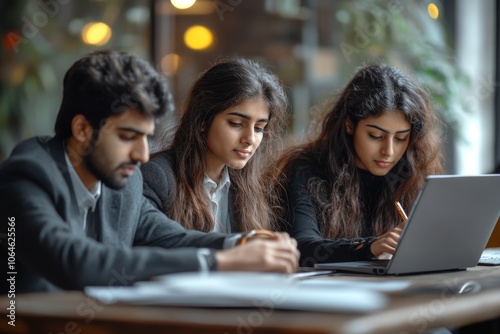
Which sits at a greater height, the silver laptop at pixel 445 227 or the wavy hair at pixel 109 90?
the wavy hair at pixel 109 90

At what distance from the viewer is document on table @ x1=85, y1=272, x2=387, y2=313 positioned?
1.14 m

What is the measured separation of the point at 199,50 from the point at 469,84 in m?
1.38

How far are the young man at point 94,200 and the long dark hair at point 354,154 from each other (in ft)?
2.64

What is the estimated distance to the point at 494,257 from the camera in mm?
2236

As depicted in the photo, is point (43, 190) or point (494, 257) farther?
point (494, 257)

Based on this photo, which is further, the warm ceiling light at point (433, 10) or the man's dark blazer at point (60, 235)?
the warm ceiling light at point (433, 10)

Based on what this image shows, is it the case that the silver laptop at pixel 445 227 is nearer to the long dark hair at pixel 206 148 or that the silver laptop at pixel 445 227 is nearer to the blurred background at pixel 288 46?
the long dark hair at pixel 206 148

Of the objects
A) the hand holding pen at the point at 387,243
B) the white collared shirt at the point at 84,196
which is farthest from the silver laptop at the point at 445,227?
the white collared shirt at the point at 84,196

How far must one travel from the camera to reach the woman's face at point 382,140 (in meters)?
2.46

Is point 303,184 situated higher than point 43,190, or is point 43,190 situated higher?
point 43,190

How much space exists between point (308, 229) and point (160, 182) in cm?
44

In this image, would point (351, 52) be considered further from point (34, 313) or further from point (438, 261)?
point (34, 313)

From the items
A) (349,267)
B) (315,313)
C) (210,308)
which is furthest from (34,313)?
(349,267)

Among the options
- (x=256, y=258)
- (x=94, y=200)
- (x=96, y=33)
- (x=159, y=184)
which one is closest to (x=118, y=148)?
(x=94, y=200)
